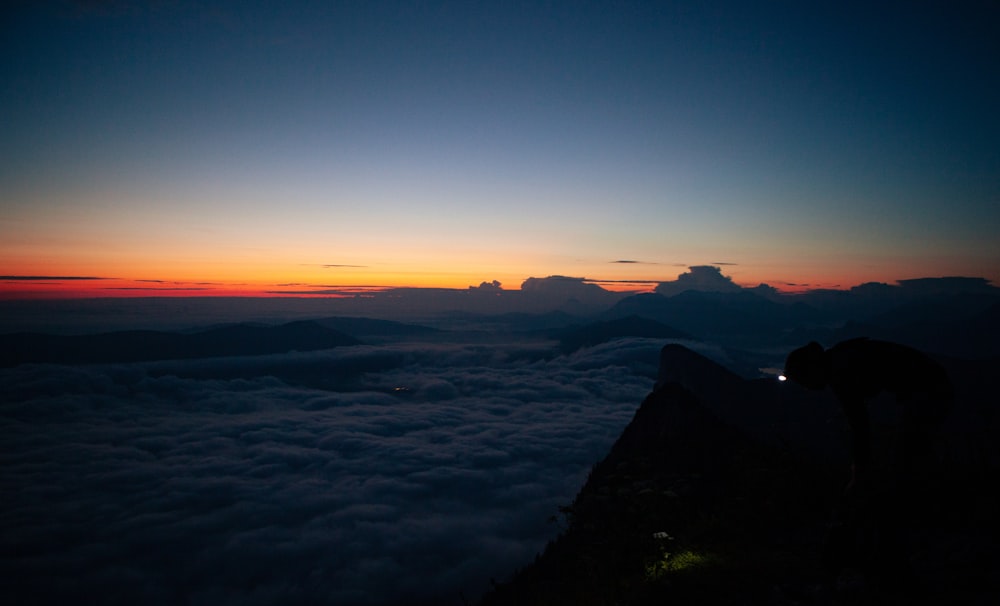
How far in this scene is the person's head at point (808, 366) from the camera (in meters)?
7.22

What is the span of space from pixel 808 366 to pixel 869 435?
171 cm

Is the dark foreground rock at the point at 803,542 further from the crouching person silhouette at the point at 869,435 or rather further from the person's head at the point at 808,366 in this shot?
the person's head at the point at 808,366

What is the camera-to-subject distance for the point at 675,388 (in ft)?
204

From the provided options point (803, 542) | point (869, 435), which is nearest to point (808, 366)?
point (869, 435)

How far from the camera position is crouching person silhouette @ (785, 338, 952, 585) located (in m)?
6.66

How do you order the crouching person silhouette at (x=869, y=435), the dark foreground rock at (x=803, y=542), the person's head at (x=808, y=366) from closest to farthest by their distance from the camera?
the crouching person silhouette at (x=869, y=435)
the dark foreground rock at (x=803, y=542)
the person's head at (x=808, y=366)

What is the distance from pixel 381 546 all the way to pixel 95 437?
16719 cm

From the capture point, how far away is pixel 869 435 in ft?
24.2

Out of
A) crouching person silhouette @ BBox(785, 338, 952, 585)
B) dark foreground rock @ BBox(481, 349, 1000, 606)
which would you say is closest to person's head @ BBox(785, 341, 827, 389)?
crouching person silhouette @ BBox(785, 338, 952, 585)

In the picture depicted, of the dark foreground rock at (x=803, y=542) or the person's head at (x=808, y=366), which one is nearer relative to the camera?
the dark foreground rock at (x=803, y=542)

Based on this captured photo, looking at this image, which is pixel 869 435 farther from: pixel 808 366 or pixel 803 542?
pixel 803 542

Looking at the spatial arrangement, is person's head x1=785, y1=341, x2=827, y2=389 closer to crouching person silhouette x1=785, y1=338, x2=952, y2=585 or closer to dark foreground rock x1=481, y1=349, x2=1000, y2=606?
crouching person silhouette x1=785, y1=338, x2=952, y2=585

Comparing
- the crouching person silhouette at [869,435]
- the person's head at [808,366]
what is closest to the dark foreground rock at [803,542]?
the crouching person silhouette at [869,435]

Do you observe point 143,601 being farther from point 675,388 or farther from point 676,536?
point 676,536
